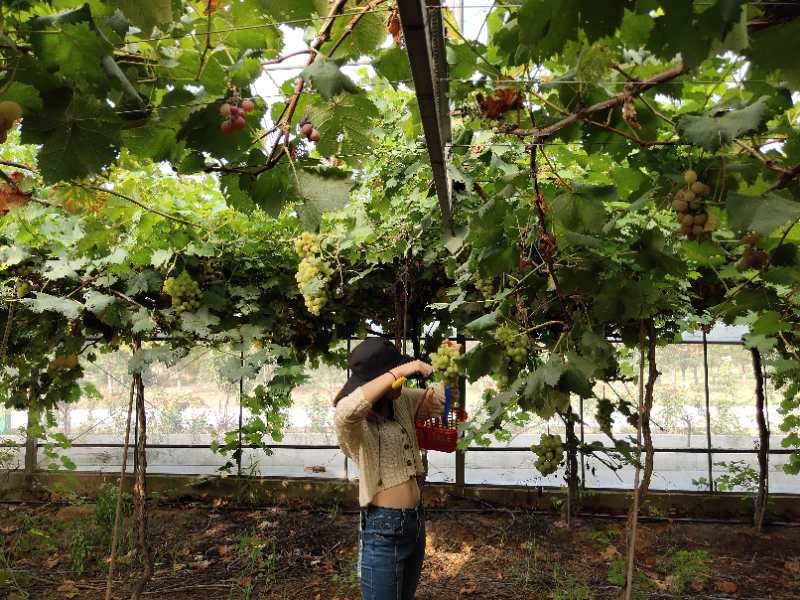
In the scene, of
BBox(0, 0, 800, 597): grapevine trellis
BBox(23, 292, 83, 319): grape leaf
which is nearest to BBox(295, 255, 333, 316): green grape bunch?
BBox(0, 0, 800, 597): grapevine trellis

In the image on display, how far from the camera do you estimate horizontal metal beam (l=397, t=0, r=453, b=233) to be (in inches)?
27.8

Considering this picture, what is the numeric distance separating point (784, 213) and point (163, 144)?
1084 millimetres

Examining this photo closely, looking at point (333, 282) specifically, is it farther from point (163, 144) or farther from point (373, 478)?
point (163, 144)

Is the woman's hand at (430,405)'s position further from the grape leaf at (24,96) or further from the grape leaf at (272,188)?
the grape leaf at (24,96)

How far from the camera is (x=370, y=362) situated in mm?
2160

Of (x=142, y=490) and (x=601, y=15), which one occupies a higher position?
(x=601, y=15)

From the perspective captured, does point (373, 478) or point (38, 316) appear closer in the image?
point (373, 478)

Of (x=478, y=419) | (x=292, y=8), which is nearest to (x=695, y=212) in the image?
(x=292, y=8)

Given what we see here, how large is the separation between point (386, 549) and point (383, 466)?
0.28 m

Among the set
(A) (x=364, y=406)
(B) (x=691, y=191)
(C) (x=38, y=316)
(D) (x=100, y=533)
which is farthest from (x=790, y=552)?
(C) (x=38, y=316)

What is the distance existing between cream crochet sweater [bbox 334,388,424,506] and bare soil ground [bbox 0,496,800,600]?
166 cm

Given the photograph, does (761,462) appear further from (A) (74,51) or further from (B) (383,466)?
(A) (74,51)

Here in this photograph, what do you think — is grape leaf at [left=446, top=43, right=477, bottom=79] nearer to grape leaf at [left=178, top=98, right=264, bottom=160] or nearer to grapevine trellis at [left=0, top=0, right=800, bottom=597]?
grapevine trellis at [left=0, top=0, right=800, bottom=597]

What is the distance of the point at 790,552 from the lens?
13.4ft
